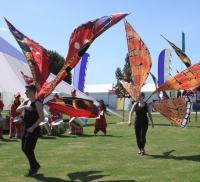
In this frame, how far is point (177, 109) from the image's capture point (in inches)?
425

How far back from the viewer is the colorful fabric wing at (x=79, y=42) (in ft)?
27.1

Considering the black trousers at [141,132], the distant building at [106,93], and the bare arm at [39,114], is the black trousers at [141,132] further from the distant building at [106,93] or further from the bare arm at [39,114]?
the distant building at [106,93]

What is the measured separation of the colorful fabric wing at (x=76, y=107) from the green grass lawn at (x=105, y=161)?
1.20 m

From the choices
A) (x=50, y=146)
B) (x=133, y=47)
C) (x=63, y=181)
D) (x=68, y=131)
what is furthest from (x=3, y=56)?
(x=63, y=181)

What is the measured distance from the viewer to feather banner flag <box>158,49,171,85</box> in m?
22.6

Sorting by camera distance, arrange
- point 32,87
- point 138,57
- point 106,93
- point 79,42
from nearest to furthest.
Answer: point 32,87 < point 79,42 < point 138,57 < point 106,93

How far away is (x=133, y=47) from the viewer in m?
11.5

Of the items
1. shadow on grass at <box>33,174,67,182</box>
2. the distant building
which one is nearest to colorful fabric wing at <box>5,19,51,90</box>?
shadow on grass at <box>33,174,67,182</box>

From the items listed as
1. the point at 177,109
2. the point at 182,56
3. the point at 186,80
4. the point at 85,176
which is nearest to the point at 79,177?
the point at 85,176

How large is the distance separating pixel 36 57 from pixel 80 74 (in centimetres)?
1395

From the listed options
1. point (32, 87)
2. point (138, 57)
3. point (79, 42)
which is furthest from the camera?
point (138, 57)

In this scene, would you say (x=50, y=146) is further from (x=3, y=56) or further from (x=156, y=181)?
(x=3, y=56)

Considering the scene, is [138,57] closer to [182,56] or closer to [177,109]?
[182,56]

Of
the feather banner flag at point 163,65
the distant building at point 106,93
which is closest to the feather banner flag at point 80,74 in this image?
the feather banner flag at point 163,65
